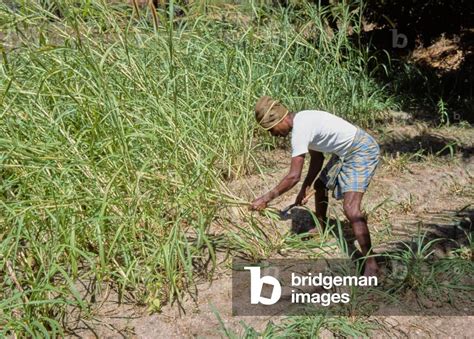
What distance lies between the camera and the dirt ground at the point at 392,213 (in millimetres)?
3539

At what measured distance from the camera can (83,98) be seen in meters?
4.30

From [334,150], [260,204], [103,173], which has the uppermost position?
[334,150]

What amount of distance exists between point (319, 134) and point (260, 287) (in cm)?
89

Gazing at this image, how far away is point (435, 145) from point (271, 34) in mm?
1692

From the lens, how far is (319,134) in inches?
158

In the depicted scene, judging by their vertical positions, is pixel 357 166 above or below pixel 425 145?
above

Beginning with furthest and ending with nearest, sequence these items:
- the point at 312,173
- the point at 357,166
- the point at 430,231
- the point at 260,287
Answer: the point at 430,231 < the point at 312,173 < the point at 357,166 < the point at 260,287

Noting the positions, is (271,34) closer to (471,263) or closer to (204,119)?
(204,119)

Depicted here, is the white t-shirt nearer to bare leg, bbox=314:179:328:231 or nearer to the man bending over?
the man bending over

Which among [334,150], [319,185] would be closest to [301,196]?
[319,185]

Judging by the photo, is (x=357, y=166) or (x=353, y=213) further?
(x=357, y=166)

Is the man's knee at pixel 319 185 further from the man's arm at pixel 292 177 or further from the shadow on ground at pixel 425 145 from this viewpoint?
the shadow on ground at pixel 425 145

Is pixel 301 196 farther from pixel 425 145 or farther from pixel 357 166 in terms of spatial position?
pixel 425 145

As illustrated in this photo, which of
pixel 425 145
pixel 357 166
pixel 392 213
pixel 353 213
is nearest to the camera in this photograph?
pixel 353 213
